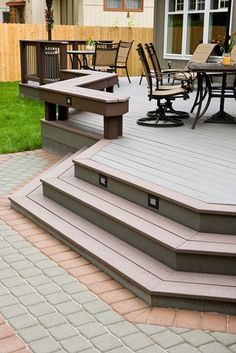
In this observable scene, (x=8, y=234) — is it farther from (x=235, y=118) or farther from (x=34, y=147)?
(x=235, y=118)

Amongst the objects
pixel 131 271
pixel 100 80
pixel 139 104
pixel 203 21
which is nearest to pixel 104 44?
pixel 203 21

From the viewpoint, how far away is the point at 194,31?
11.0m

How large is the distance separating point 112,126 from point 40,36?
12.0 metres

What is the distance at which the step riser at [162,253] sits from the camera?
3.10 meters

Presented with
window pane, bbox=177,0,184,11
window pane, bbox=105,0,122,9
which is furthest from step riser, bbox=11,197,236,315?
window pane, bbox=105,0,122,9

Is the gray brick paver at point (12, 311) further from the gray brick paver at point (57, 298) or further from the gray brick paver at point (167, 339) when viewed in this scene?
the gray brick paver at point (167, 339)

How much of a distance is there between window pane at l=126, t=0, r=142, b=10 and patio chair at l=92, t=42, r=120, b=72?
28.8ft

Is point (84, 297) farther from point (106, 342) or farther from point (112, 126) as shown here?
point (112, 126)

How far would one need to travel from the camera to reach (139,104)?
306 inches

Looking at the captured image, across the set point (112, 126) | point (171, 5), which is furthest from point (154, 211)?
point (171, 5)

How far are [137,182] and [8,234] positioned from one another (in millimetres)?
1183

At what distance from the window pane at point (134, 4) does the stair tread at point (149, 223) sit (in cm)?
1524

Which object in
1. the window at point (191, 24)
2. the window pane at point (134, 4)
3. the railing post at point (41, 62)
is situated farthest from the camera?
the window pane at point (134, 4)

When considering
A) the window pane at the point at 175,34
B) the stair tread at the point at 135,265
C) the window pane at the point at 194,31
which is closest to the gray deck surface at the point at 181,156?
the stair tread at the point at 135,265
